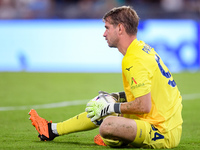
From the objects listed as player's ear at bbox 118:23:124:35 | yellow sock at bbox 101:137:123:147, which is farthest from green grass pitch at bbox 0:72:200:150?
player's ear at bbox 118:23:124:35

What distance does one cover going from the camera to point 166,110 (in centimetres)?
440

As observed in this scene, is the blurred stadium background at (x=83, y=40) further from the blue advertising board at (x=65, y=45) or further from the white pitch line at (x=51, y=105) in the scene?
the white pitch line at (x=51, y=105)

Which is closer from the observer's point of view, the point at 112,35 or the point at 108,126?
the point at 108,126

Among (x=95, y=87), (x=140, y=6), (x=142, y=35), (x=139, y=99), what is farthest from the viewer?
(x=140, y=6)

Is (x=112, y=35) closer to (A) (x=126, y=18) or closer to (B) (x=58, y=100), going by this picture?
(A) (x=126, y=18)

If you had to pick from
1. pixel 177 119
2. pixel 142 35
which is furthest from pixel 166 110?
pixel 142 35

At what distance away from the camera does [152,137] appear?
4383 mm

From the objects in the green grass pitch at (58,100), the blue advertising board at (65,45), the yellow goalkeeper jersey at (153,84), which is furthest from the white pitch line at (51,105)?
the blue advertising board at (65,45)

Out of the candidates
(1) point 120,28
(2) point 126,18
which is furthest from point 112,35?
(2) point 126,18

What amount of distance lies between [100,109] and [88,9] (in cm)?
1420

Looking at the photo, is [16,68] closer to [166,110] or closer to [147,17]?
[147,17]

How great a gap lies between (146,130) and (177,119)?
403 millimetres

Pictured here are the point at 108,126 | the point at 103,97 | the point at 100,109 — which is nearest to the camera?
the point at 108,126

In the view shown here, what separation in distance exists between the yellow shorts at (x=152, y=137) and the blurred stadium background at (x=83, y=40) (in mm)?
11989
